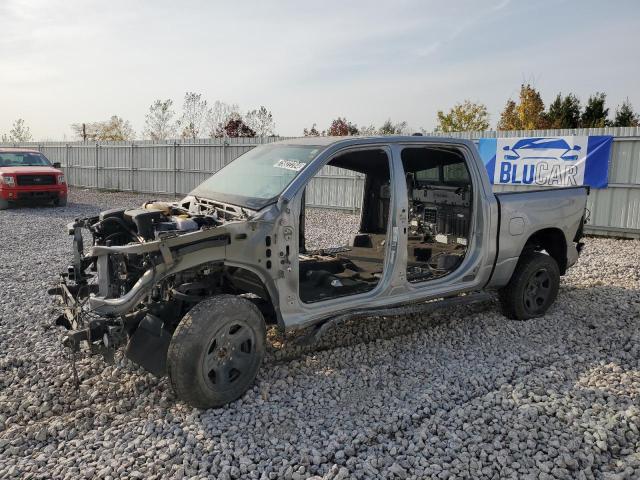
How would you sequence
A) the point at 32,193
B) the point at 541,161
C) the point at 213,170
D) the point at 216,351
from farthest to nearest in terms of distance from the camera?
the point at 213,170
the point at 32,193
the point at 541,161
the point at 216,351

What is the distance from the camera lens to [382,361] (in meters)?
4.51

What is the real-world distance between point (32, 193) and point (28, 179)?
423 mm

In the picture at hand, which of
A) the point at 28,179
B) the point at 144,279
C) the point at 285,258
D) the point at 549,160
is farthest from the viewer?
the point at 28,179

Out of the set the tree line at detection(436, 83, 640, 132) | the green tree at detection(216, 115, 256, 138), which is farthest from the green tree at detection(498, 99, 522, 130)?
the green tree at detection(216, 115, 256, 138)

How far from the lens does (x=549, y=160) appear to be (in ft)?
39.2

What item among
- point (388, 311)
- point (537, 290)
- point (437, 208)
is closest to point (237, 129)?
point (437, 208)

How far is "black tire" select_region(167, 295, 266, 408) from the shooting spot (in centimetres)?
346

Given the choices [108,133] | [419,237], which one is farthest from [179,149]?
[108,133]

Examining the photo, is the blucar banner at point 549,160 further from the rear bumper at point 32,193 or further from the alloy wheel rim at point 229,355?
the rear bumper at point 32,193

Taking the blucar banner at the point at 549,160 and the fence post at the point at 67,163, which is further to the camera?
the fence post at the point at 67,163

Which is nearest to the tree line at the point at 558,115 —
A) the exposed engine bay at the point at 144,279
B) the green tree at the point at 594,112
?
the green tree at the point at 594,112

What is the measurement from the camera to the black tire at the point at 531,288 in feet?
18.1

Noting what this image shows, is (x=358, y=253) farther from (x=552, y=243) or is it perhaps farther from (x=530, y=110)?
(x=530, y=110)

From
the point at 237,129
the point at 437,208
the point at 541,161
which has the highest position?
the point at 237,129
